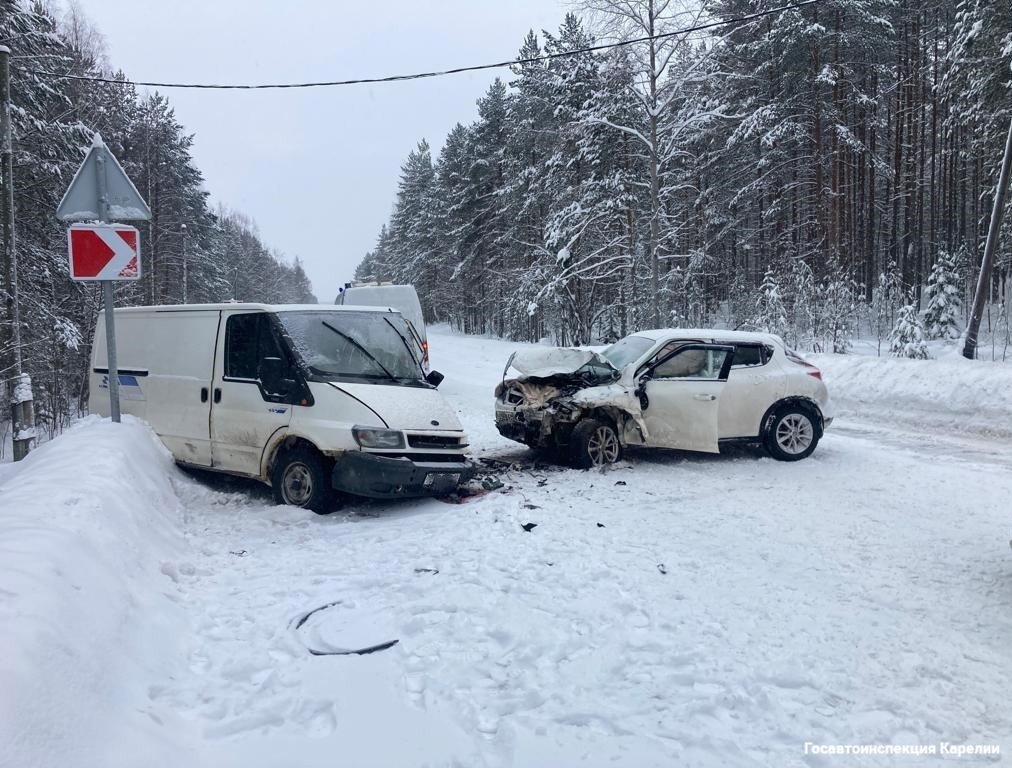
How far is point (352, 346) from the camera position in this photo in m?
6.75

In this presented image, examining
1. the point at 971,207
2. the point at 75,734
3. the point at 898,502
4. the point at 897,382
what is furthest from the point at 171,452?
the point at 971,207

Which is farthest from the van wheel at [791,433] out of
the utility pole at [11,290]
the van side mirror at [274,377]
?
the utility pole at [11,290]

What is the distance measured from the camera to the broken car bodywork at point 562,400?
7.92 meters

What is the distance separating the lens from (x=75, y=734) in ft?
7.86

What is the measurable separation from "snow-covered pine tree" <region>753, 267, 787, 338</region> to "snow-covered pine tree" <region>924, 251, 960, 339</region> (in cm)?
579

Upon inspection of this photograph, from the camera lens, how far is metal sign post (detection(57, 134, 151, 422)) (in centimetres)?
638

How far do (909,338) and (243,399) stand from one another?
19271 mm

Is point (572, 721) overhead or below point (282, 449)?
below

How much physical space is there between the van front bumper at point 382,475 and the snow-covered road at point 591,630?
0.28 m

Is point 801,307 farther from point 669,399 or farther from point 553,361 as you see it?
point 553,361

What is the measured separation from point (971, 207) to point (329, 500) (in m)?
38.7

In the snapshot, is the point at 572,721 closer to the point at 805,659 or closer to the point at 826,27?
the point at 805,659

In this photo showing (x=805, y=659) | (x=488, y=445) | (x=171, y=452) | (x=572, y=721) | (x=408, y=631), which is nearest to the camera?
(x=572, y=721)

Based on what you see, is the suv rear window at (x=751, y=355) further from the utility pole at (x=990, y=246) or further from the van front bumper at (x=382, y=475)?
the utility pole at (x=990, y=246)
